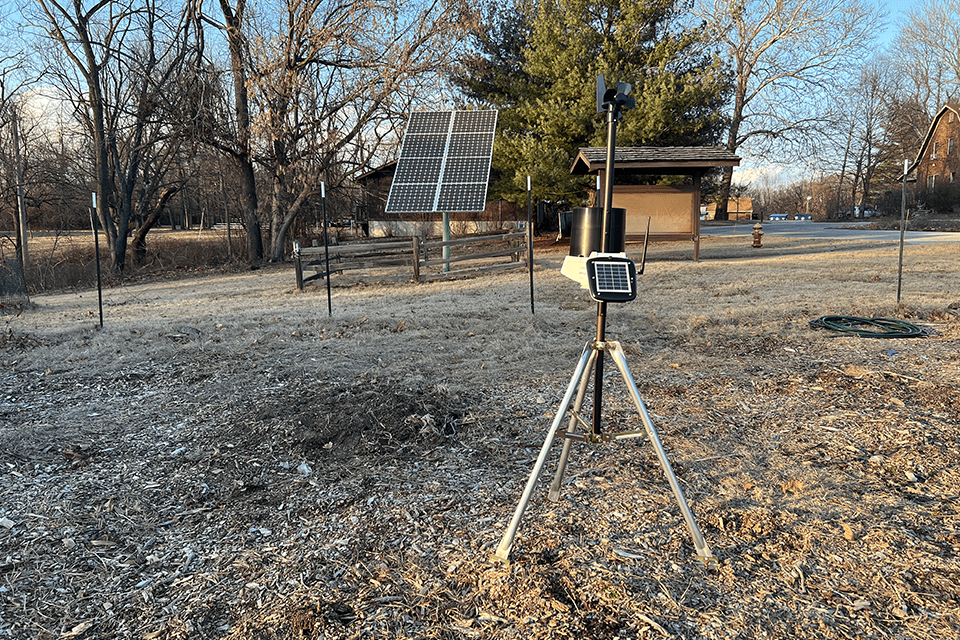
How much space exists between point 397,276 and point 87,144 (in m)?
14.1

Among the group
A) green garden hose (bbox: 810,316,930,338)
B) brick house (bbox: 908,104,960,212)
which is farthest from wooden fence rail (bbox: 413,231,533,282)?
brick house (bbox: 908,104,960,212)

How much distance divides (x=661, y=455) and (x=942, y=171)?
55.9 m

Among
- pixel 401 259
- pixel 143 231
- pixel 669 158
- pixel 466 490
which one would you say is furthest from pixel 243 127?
pixel 466 490

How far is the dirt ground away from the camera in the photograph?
251 cm

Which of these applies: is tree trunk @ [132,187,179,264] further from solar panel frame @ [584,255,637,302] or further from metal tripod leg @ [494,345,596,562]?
solar panel frame @ [584,255,637,302]

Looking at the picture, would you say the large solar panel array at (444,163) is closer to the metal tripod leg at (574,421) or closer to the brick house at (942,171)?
the metal tripod leg at (574,421)

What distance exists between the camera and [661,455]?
2604 mm

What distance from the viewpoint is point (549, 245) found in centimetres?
2305

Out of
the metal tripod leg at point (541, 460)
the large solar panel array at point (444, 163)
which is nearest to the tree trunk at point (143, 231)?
the large solar panel array at point (444, 163)

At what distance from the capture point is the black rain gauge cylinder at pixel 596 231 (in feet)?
8.43

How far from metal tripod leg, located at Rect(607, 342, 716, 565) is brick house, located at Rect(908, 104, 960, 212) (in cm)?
4619

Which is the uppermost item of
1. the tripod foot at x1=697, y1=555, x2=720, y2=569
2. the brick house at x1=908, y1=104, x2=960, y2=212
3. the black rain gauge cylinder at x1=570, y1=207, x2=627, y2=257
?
the brick house at x1=908, y1=104, x2=960, y2=212

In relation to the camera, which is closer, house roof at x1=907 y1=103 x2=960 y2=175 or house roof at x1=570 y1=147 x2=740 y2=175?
house roof at x1=907 y1=103 x2=960 y2=175

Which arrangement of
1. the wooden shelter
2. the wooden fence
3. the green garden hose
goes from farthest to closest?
the wooden shelter → the wooden fence → the green garden hose
